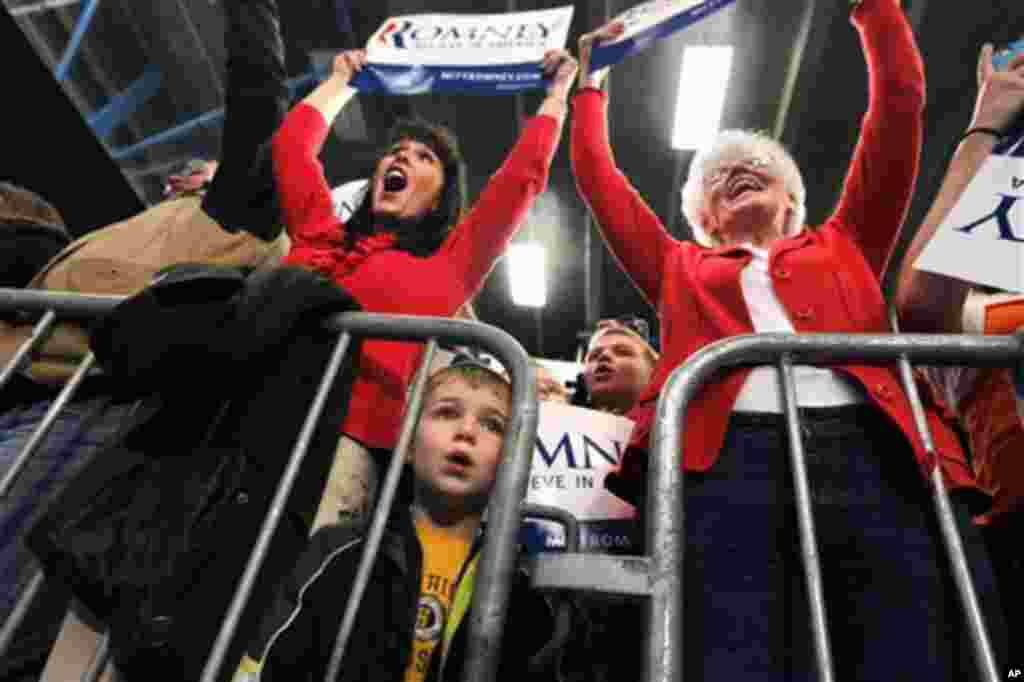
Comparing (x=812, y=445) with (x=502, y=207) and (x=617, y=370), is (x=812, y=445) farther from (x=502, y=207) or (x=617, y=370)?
(x=617, y=370)

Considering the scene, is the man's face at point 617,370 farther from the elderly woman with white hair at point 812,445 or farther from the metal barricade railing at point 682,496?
the metal barricade railing at point 682,496

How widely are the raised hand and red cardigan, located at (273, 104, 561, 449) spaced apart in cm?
101

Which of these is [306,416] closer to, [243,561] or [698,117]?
[243,561]

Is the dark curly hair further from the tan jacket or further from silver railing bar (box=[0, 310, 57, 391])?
silver railing bar (box=[0, 310, 57, 391])

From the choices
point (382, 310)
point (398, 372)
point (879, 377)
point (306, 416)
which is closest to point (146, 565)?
point (306, 416)

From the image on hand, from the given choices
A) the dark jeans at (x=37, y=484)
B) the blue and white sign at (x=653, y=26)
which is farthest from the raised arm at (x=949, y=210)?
the dark jeans at (x=37, y=484)

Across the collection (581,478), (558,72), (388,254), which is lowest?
(581,478)

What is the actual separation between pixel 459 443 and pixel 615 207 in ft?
2.29

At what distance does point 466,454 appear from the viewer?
1432 mm

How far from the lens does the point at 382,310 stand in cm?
165

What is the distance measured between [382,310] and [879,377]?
1.01 metres

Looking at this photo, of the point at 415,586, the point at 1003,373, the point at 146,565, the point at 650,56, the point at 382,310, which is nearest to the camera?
the point at 146,565

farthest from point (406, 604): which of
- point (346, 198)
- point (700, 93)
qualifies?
point (700, 93)

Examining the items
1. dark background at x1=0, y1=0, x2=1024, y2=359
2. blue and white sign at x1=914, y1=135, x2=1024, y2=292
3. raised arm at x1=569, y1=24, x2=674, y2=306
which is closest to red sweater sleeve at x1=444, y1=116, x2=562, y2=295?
raised arm at x1=569, y1=24, x2=674, y2=306
